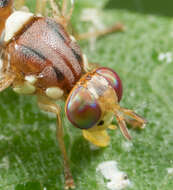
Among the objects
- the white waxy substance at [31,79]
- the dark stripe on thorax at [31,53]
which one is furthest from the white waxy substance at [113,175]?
the dark stripe on thorax at [31,53]

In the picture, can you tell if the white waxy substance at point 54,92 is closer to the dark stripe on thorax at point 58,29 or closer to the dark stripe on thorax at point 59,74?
the dark stripe on thorax at point 59,74

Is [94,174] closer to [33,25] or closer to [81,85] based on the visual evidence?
[81,85]

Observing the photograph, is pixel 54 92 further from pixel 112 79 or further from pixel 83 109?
pixel 112 79

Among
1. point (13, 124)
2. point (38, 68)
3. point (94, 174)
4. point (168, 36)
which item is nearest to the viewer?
point (38, 68)

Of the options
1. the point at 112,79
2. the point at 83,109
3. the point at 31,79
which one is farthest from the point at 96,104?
the point at 31,79

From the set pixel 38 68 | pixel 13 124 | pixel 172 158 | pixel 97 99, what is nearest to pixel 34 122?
pixel 13 124

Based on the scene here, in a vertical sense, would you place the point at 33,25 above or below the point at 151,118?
above
